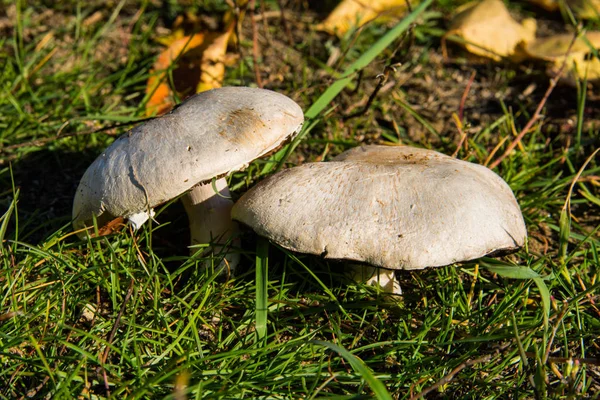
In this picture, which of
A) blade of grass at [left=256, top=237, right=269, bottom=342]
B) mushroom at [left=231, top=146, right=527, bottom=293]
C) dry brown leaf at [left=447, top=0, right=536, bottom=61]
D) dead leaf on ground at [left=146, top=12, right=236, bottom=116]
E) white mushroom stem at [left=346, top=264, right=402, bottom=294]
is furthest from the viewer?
dry brown leaf at [left=447, top=0, right=536, bottom=61]

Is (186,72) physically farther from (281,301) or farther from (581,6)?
(581,6)

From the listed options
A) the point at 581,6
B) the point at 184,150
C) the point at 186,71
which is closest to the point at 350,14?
the point at 186,71

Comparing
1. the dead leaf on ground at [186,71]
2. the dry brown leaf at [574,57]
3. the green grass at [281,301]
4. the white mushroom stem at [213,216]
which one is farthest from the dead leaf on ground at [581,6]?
the white mushroom stem at [213,216]

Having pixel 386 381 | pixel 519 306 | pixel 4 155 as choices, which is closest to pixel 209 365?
pixel 386 381

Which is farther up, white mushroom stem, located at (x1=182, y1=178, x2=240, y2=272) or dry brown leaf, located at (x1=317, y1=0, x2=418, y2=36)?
dry brown leaf, located at (x1=317, y1=0, x2=418, y2=36)

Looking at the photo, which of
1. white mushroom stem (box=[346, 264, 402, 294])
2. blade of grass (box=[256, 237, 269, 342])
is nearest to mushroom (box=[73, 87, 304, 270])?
blade of grass (box=[256, 237, 269, 342])

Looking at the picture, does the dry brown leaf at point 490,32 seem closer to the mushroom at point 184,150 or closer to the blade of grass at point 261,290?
the mushroom at point 184,150

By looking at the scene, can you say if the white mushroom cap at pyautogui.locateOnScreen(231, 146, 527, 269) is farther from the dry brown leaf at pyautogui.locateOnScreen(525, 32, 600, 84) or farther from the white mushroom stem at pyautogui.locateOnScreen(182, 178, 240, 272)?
the dry brown leaf at pyautogui.locateOnScreen(525, 32, 600, 84)
